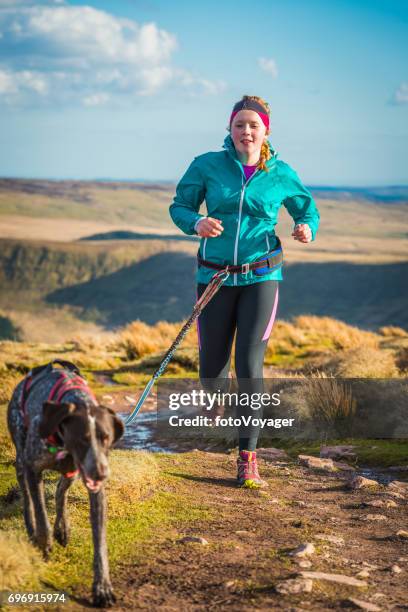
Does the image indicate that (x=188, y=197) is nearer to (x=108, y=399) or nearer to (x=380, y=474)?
(x=380, y=474)

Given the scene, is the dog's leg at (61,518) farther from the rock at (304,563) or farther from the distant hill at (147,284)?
the distant hill at (147,284)

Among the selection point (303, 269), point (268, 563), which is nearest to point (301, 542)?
point (268, 563)

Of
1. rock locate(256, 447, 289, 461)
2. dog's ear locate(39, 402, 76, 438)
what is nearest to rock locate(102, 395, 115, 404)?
rock locate(256, 447, 289, 461)

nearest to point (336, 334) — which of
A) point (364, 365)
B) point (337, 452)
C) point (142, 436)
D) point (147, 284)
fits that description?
point (364, 365)

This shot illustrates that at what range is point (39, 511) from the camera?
405 centimetres

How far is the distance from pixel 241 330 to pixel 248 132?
4.89ft

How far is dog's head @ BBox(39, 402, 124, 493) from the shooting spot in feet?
11.4

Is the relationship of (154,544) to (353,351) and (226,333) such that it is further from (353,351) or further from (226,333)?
(353,351)

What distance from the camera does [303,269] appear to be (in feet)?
339

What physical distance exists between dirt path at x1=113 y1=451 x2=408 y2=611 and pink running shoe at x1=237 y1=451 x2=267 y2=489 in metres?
0.09

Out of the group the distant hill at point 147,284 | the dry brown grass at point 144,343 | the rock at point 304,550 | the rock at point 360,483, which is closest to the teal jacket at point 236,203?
the rock at point 360,483

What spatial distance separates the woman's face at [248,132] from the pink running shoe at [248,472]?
232 cm

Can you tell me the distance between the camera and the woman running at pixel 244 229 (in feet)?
19.2

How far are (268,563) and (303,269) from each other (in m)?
100
